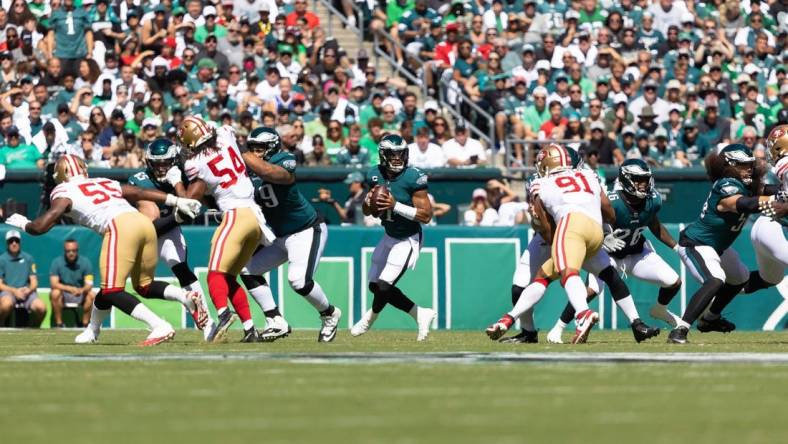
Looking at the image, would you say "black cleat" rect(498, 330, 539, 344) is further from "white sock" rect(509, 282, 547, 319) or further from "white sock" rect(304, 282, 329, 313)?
"white sock" rect(304, 282, 329, 313)

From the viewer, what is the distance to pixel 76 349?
11.9m

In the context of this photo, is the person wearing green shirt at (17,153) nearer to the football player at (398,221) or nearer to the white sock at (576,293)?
the football player at (398,221)

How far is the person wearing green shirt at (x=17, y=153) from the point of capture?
66.8 feet

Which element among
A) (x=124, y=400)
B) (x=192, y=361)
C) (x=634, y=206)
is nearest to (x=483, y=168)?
(x=634, y=206)

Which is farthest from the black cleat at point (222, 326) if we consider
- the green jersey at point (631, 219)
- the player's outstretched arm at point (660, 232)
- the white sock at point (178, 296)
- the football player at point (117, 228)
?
the player's outstretched arm at point (660, 232)

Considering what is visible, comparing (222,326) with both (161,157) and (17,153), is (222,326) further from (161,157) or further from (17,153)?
(17,153)

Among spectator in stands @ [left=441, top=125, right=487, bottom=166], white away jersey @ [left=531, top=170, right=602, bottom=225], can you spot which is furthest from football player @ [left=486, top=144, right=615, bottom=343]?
spectator in stands @ [left=441, top=125, right=487, bottom=166]

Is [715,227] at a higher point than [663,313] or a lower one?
higher

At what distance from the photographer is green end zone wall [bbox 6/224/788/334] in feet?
60.8

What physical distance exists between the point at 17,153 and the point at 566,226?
9911mm

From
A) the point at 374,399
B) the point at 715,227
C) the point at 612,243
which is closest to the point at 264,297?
the point at 612,243

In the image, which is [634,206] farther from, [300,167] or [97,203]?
[300,167]

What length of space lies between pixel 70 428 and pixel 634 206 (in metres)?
8.34

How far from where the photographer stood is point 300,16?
78.3 ft
